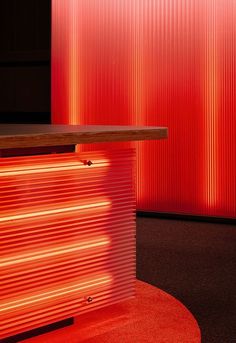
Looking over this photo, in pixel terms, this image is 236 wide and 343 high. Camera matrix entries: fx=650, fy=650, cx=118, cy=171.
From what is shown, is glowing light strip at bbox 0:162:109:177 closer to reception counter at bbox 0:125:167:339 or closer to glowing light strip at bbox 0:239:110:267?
reception counter at bbox 0:125:167:339

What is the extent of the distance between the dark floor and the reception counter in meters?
0.60

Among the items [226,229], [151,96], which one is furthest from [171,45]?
[226,229]

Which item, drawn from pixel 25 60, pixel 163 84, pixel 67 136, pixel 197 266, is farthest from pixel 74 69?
pixel 67 136

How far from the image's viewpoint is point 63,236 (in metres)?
2.28

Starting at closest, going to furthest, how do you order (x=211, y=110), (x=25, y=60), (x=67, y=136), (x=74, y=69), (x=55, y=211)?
(x=67, y=136) → (x=55, y=211) → (x=211, y=110) → (x=74, y=69) → (x=25, y=60)

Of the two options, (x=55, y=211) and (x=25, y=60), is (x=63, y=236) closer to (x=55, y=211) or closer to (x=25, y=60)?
(x=55, y=211)

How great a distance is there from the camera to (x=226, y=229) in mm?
4887

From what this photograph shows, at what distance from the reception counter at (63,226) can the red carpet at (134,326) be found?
0.08 m

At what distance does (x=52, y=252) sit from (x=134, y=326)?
1.51ft

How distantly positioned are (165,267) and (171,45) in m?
2.04

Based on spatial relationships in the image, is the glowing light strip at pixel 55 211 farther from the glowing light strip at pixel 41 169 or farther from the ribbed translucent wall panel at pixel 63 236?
the glowing light strip at pixel 41 169

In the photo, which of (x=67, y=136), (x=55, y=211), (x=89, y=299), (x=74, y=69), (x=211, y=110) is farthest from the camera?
(x=74, y=69)

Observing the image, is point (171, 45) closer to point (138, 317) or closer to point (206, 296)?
point (206, 296)

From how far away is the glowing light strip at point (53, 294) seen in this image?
2.13 m
